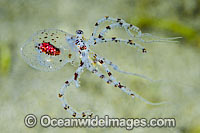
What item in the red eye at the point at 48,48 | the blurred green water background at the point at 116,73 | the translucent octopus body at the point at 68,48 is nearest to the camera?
the blurred green water background at the point at 116,73

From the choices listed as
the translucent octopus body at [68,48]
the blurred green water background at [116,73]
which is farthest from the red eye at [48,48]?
the blurred green water background at [116,73]

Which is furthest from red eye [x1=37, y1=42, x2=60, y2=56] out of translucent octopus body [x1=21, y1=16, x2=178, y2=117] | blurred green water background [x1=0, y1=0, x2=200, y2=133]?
blurred green water background [x1=0, y1=0, x2=200, y2=133]

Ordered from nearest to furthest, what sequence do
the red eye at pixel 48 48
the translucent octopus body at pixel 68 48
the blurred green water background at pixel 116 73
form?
the blurred green water background at pixel 116 73
the translucent octopus body at pixel 68 48
the red eye at pixel 48 48

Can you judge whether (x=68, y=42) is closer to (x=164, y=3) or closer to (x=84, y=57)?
(x=84, y=57)

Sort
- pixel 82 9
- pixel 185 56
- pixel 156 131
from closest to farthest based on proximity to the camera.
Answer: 1. pixel 156 131
2. pixel 185 56
3. pixel 82 9

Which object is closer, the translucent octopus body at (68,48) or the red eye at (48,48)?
the translucent octopus body at (68,48)

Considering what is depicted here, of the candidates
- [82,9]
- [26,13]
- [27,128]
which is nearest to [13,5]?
[26,13]

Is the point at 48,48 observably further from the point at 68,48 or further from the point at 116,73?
the point at 116,73

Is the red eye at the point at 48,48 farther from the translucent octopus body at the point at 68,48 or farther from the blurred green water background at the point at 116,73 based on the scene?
the blurred green water background at the point at 116,73

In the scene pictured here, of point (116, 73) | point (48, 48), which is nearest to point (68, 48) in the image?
point (48, 48)
